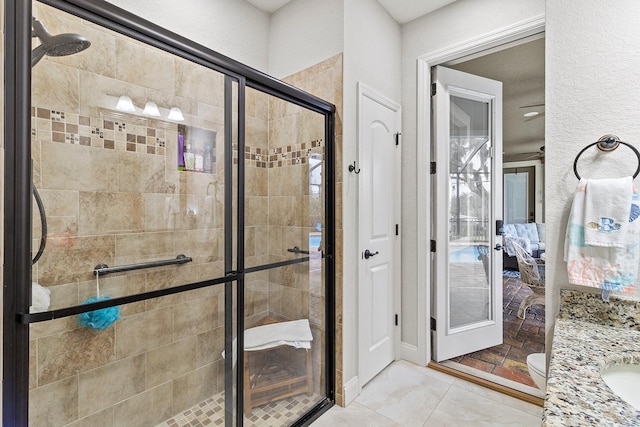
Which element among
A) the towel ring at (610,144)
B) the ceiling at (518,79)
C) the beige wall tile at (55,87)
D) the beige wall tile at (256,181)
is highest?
the ceiling at (518,79)

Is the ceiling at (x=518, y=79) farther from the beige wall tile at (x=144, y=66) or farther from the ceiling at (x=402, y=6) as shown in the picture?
the beige wall tile at (x=144, y=66)

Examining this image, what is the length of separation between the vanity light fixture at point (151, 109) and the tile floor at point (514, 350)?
278 centimetres

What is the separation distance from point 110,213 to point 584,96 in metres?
2.08

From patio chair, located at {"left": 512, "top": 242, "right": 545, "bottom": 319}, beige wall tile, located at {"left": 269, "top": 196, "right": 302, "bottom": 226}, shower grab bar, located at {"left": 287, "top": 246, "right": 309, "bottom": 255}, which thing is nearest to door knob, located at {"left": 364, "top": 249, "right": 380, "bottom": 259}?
shower grab bar, located at {"left": 287, "top": 246, "right": 309, "bottom": 255}

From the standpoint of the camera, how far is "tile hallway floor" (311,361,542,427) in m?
1.88

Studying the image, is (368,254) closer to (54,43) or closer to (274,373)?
(274,373)

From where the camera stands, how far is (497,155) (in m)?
2.77

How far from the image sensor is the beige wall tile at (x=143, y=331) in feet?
5.16

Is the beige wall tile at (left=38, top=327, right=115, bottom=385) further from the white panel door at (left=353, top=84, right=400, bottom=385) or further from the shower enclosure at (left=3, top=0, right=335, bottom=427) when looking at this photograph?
the white panel door at (left=353, top=84, right=400, bottom=385)

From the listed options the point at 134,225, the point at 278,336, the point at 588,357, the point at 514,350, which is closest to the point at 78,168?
the point at 134,225

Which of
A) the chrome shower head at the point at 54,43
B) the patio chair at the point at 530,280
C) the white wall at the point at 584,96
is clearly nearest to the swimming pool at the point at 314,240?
the white wall at the point at 584,96

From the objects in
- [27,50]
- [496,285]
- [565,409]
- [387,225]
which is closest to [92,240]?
[27,50]

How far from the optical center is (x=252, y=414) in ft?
5.65

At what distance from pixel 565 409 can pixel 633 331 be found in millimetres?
776
